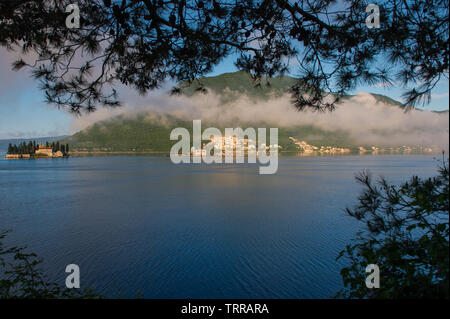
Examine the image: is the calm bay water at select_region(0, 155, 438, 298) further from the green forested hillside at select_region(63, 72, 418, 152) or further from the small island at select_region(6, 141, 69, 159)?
the green forested hillside at select_region(63, 72, 418, 152)

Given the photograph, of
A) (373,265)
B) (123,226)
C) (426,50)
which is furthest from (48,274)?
(426,50)

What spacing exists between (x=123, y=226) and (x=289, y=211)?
991 cm

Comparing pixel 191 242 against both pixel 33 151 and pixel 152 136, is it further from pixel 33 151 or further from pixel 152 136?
pixel 152 136

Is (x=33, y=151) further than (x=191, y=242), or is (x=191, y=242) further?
(x=33, y=151)

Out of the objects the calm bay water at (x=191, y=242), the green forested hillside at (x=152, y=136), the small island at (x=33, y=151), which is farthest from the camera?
the green forested hillside at (x=152, y=136)

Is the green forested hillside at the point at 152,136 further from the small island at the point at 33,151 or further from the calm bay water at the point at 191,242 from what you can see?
the calm bay water at the point at 191,242

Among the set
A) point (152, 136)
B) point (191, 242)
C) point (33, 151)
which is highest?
point (152, 136)

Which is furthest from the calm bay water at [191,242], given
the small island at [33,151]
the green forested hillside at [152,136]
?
the green forested hillside at [152,136]

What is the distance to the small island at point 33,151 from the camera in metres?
97.9

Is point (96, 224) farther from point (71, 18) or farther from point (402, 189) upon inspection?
point (402, 189)

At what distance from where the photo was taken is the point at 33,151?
99875mm

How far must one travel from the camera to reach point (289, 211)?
1681 cm

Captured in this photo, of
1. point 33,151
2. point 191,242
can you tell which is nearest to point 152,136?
point 33,151

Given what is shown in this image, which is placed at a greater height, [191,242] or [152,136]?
[152,136]
